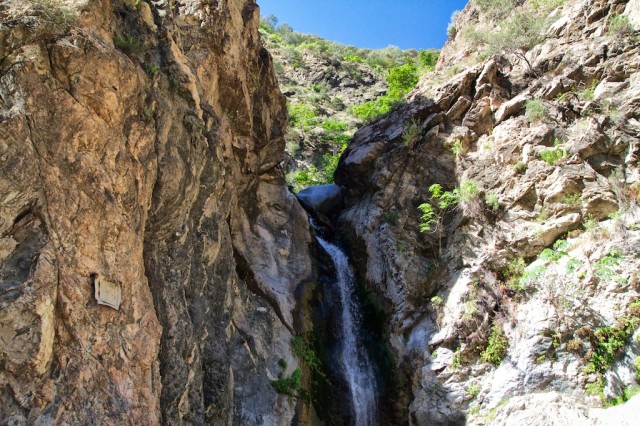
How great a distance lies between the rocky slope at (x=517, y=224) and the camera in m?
11.8

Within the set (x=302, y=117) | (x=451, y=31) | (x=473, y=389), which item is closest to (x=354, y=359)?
(x=473, y=389)

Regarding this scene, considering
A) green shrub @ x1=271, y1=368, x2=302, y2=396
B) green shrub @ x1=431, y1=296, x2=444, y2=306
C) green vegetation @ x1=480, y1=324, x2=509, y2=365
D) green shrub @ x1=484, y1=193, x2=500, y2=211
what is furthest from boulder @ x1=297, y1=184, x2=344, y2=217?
green vegetation @ x1=480, y1=324, x2=509, y2=365

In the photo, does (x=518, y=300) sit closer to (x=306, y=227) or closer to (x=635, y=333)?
(x=635, y=333)

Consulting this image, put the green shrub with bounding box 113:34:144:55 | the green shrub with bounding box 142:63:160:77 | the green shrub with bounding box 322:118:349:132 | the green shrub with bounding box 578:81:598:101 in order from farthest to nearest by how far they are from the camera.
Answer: the green shrub with bounding box 322:118:349:132 < the green shrub with bounding box 578:81:598:101 < the green shrub with bounding box 142:63:160:77 < the green shrub with bounding box 113:34:144:55

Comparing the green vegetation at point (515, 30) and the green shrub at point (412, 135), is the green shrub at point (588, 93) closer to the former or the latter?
the green vegetation at point (515, 30)

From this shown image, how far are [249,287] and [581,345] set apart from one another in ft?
31.1

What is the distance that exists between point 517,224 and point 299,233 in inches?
319

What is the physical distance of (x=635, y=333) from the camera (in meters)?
11.1

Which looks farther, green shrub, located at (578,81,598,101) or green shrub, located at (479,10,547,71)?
green shrub, located at (479,10,547,71)

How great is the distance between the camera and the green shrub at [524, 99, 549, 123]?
1675 centimetres

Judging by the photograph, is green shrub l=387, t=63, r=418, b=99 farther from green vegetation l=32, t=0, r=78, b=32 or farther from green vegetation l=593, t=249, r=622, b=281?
green vegetation l=32, t=0, r=78, b=32

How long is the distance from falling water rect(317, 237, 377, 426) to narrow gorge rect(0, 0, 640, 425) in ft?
0.23

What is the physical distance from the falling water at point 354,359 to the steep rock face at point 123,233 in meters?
2.55

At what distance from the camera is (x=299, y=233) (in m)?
18.8
